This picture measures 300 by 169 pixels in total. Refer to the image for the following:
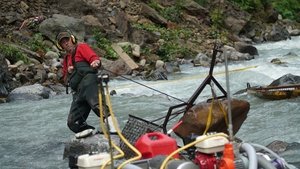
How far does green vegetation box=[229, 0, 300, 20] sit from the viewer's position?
3044cm

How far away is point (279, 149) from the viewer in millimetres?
6996

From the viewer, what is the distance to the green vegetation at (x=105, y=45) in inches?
A: 717

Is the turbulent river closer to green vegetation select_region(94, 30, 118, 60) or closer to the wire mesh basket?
the wire mesh basket

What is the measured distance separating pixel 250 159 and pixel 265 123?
563cm

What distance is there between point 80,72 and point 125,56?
11427 mm

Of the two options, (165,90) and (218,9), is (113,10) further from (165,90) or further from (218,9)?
(165,90)

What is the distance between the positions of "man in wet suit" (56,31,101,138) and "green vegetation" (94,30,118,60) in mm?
11164

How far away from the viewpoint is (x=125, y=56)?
18094mm

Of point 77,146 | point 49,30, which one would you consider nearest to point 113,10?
point 49,30

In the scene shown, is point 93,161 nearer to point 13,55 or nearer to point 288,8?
point 13,55

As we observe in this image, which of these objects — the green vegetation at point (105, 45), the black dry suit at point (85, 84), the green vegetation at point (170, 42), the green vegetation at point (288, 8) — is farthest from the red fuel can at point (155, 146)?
the green vegetation at point (288, 8)

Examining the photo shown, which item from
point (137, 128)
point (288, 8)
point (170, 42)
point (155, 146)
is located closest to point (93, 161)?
point (155, 146)

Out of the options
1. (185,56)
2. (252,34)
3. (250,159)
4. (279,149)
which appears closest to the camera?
(250,159)

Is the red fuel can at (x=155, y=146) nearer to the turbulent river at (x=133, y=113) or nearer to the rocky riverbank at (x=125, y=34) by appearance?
the turbulent river at (x=133, y=113)
